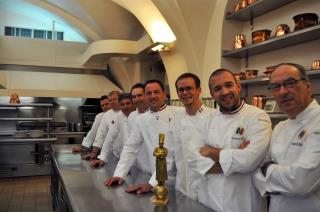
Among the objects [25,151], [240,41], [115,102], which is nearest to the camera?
[240,41]

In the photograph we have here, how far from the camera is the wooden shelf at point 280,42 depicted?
2.80 m

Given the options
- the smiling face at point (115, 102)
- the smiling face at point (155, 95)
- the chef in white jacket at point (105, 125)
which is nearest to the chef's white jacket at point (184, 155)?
the smiling face at point (155, 95)

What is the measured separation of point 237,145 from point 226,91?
299 millimetres

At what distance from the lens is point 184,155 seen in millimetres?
2127

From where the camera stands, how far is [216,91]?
1.82m

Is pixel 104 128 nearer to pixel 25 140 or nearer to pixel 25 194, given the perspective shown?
pixel 25 194

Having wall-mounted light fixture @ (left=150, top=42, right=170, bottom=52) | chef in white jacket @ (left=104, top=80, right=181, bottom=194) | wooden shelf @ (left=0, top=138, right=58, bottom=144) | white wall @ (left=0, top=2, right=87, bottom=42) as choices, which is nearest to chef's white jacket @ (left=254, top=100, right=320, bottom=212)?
chef in white jacket @ (left=104, top=80, right=181, bottom=194)

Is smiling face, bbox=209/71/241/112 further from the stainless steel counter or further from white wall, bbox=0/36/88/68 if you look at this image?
white wall, bbox=0/36/88/68

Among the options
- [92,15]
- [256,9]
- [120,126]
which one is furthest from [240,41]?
[92,15]

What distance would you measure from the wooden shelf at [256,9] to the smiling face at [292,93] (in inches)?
81.8

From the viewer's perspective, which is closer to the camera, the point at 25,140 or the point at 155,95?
the point at 155,95

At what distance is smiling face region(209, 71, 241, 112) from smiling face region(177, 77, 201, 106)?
0.32 meters

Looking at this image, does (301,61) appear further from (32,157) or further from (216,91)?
(32,157)

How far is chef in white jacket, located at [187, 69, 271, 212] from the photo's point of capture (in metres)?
1.62
